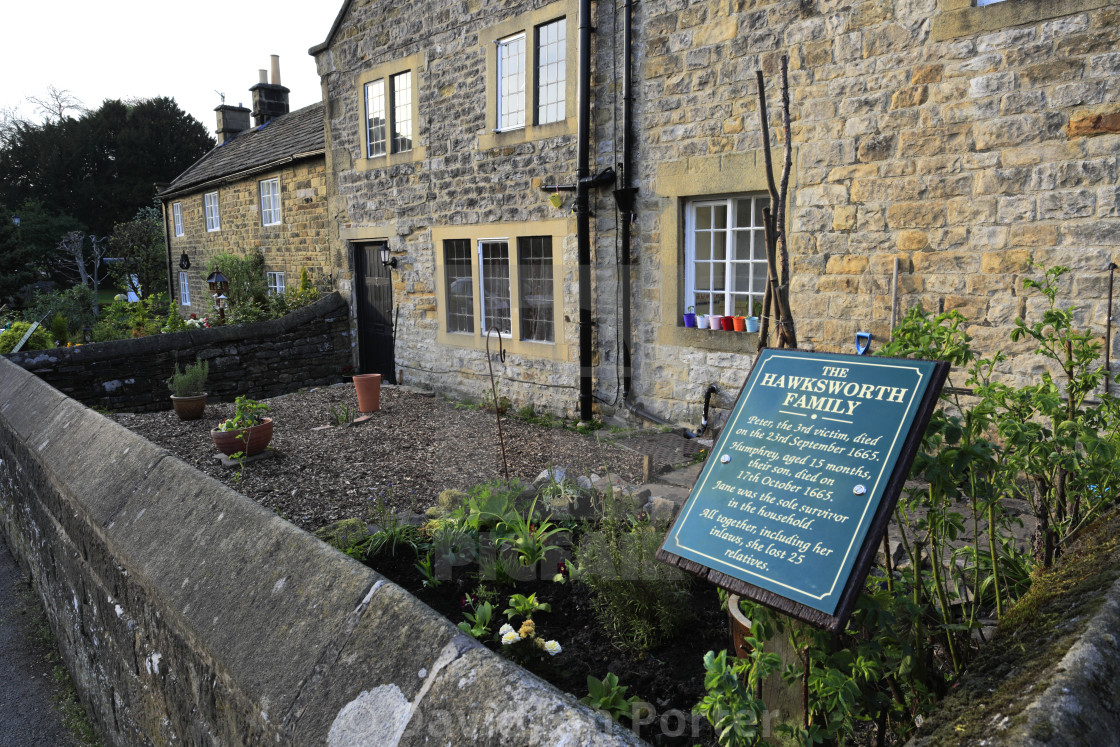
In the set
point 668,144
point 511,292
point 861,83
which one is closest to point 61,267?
point 511,292

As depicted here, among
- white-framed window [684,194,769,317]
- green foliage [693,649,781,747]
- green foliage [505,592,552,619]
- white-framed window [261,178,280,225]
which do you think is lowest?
green foliage [505,592,552,619]

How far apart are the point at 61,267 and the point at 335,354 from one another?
2881 cm

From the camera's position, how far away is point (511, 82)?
9.40 meters

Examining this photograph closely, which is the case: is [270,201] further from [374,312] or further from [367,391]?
[367,391]

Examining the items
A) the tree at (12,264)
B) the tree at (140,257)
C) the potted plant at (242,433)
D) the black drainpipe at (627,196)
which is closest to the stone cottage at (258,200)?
the tree at (140,257)

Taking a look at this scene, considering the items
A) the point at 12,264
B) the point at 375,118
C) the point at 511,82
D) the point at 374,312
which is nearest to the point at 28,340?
the point at 374,312

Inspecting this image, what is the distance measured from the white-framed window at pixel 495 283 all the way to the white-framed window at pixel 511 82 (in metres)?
1.60

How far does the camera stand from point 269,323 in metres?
→ 12.0

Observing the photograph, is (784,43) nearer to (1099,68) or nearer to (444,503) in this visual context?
(1099,68)

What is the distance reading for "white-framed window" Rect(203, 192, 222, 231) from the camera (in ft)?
62.3

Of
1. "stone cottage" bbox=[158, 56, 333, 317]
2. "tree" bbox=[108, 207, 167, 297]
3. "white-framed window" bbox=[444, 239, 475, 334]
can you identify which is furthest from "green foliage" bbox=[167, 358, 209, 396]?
"tree" bbox=[108, 207, 167, 297]

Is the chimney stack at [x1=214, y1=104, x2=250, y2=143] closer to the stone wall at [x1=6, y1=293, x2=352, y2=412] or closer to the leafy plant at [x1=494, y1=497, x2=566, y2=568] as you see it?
the stone wall at [x1=6, y1=293, x2=352, y2=412]

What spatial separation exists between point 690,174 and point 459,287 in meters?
4.53

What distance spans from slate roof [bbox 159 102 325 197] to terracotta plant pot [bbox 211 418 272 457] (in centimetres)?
811
